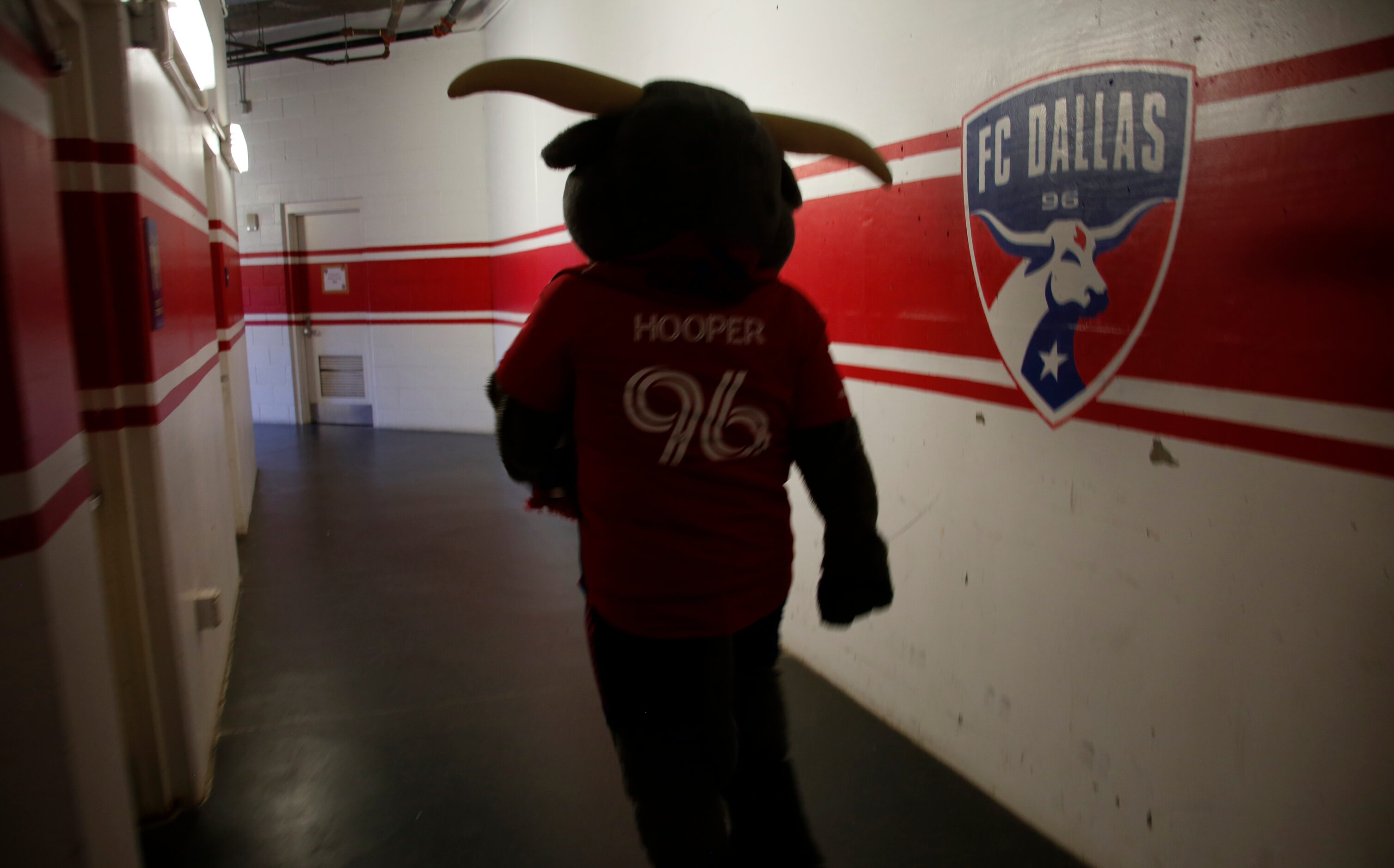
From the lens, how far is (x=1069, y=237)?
143cm

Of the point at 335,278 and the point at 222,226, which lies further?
the point at 335,278

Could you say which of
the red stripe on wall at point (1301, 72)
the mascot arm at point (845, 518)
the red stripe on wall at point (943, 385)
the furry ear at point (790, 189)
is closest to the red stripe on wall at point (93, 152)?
the furry ear at point (790, 189)

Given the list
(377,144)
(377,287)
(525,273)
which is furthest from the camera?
(377,287)

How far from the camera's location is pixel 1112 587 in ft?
4.69

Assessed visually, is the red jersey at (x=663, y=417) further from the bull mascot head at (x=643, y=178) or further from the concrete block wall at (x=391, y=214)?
the concrete block wall at (x=391, y=214)

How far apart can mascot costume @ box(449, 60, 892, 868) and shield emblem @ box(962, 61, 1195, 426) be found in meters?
0.53

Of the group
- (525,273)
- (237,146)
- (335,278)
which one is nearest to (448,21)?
(237,146)

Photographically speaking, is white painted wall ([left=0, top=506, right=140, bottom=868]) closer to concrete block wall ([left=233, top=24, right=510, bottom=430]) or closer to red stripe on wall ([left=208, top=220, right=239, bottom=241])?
red stripe on wall ([left=208, top=220, right=239, bottom=241])

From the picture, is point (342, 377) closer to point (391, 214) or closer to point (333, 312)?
point (333, 312)

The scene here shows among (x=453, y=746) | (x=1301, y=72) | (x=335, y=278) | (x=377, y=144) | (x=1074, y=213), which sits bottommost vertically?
(x=453, y=746)

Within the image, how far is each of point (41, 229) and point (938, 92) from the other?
1611 millimetres

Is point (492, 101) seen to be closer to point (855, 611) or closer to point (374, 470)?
point (374, 470)

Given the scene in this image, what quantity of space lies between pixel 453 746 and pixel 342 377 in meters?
5.78

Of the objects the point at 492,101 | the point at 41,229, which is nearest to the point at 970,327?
the point at 41,229
